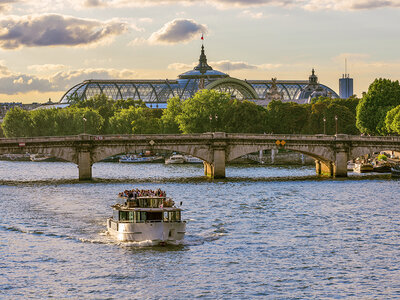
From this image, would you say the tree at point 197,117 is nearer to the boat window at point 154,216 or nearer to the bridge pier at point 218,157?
the bridge pier at point 218,157

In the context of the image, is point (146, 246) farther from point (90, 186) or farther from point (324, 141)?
point (324, 141)

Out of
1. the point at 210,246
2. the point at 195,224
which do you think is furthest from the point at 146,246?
the point at 195,224

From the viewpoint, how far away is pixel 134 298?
5472cm

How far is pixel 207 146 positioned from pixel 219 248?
64115 mm

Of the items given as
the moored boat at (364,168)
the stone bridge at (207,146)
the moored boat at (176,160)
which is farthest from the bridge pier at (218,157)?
the moored boat at (176,160)

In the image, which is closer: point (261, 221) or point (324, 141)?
point (261, 221)

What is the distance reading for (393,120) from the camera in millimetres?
162250

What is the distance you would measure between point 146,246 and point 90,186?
166 feet

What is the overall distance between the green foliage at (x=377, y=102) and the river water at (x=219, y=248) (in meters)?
63.6

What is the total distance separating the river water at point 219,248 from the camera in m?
57.2

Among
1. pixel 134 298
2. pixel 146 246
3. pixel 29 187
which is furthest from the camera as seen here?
pixel 29 187

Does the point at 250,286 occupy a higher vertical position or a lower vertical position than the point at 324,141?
lower

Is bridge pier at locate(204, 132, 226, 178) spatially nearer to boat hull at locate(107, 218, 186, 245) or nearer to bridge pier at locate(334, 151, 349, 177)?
bridge pier at locate(334, 151, 349, 177)

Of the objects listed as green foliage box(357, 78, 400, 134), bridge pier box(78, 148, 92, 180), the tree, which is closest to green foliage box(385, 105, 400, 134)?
green foliage box(357, 78, 400, 134)
